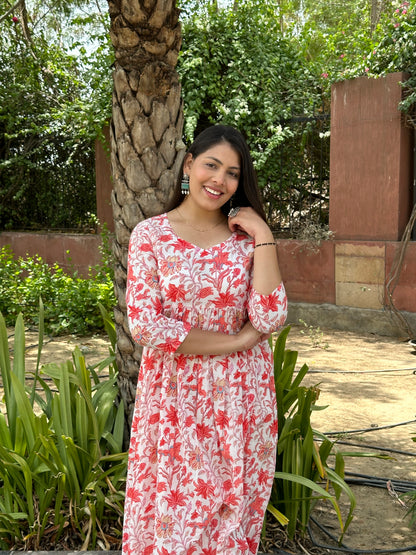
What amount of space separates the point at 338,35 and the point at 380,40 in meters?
2.25

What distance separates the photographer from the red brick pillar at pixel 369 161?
6756 mm

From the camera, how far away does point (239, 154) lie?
2113 mm

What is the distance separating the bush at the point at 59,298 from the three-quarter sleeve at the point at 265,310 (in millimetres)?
5317

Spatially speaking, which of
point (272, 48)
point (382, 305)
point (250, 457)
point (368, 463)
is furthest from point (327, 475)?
point (272, 48)

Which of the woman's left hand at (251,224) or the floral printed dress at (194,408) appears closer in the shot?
the floral printed dress at (194,408)

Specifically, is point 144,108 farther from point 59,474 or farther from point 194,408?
point 59,474

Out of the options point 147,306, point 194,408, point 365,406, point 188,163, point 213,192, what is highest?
point 188,163

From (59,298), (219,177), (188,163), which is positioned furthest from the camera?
(59,298)

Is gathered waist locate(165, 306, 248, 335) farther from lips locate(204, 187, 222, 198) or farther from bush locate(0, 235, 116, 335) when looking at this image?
bush locate(0, 235, 116, 335)

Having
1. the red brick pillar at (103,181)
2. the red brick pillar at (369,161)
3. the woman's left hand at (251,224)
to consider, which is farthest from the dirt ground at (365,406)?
the red brick pillar at (103,181)

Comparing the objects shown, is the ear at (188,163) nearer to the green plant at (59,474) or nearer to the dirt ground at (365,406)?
the green plant at (59,474)

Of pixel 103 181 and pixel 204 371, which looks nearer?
pixel 204 371

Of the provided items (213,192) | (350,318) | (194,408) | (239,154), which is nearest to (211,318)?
(194,408)

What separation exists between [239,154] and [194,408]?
86 cm
